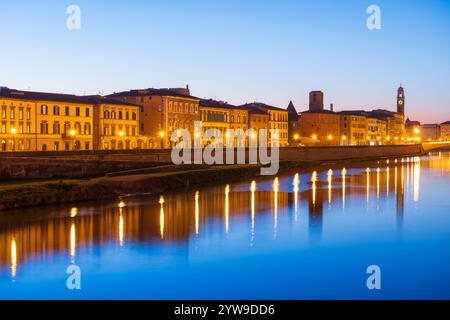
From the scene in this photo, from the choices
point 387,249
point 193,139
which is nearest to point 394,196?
point 387,249

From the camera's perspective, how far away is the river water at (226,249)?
56.3 ft

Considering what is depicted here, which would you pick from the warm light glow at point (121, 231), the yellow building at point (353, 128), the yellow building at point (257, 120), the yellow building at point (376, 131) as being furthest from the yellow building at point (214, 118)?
the yellow building at point (376, 131)

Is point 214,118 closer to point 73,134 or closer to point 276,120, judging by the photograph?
point 276,120

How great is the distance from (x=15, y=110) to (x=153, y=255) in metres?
35.7

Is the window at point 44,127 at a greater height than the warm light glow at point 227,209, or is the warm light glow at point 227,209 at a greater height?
the window at point 44,127

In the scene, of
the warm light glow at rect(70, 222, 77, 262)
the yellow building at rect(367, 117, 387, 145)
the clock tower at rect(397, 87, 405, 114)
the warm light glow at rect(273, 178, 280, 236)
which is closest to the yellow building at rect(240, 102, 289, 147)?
the yellow building at rect(367, 117, 387, 145)

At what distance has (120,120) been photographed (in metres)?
64.2

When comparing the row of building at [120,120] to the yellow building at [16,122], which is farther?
the row of building at [120,120]

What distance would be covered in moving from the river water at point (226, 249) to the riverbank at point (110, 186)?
1105 mm

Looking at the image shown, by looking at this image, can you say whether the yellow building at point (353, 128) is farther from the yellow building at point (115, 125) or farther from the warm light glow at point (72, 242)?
the warm light glow at point (72, 242)

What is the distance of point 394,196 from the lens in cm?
4012

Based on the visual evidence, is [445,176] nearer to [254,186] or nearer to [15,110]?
[254,186]

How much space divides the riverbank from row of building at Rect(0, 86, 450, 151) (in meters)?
14.6
